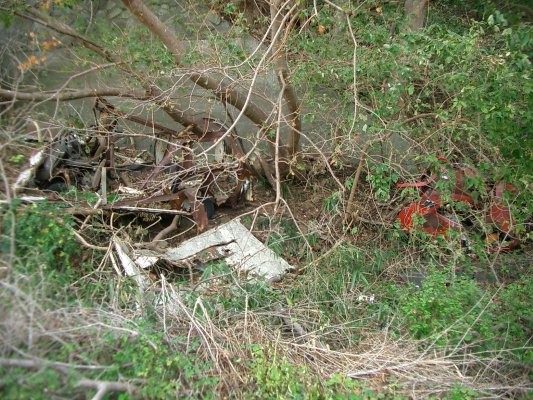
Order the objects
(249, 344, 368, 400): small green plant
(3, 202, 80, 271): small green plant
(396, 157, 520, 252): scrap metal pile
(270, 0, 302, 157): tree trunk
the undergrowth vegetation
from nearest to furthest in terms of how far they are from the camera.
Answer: the undergrowth vegetation → (249, 344, 368, 400): small green plant → (3, 202, 80, 271): small green plant → (396, 157, 520, 252): scrap metal pile → (270, 0, 302, 157): tree trunk

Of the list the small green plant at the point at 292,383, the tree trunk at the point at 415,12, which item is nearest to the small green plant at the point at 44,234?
the small green plant at the point at 292,383

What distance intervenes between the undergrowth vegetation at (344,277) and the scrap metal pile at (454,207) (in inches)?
3.6

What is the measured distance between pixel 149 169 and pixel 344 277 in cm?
329

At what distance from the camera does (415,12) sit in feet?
21.0

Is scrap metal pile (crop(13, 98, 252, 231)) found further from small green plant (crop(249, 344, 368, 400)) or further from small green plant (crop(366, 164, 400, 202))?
small green plant (crop(249, 344, 368, 400))

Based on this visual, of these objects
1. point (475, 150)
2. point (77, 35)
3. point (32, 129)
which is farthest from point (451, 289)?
point (77, 35)

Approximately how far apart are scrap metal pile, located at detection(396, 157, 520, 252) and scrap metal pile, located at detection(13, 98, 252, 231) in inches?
86.8

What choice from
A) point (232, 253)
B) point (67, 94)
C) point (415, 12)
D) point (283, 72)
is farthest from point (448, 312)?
point (67, 94)

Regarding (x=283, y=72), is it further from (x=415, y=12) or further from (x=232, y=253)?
(x=232, y=253)

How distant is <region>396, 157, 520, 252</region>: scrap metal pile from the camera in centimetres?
549

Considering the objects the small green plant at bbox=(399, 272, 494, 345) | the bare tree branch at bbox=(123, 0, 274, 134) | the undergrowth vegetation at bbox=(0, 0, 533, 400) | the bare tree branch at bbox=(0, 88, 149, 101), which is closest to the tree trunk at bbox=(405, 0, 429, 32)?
the undergrowth vegetation at bbox=(0, 0, 533, 400)

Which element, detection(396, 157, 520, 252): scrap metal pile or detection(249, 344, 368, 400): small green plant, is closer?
detection(249, 344, 368, 400): small green plant

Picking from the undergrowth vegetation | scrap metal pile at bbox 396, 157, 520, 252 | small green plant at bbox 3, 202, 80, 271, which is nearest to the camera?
the undergrowth vegetation

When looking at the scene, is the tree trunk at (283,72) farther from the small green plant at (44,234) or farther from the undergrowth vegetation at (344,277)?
the small green plant at (44,234)
